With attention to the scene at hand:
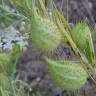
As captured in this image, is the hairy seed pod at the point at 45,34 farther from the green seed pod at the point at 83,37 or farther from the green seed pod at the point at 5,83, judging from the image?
the green seed pod at the point at 5,83

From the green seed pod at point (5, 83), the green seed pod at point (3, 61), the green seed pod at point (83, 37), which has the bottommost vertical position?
the green seed pod at point (5, 83)

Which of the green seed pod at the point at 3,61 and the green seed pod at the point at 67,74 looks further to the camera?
the green seed pod at the point at 3,61

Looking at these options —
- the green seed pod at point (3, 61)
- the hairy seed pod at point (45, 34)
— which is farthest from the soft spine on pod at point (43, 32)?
the green seed pod at point (3, 61)

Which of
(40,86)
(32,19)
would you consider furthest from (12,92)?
(40,86)

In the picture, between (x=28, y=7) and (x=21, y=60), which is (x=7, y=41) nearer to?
(x=28, y=7)

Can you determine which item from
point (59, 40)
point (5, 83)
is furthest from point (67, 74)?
point (5, 83)

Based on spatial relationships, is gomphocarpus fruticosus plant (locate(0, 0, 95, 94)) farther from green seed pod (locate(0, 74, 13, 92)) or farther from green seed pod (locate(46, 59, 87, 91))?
green seed pod (locate(0, 74, 13, 92))

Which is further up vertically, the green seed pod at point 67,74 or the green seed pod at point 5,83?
the green seed pod at point 67,74
